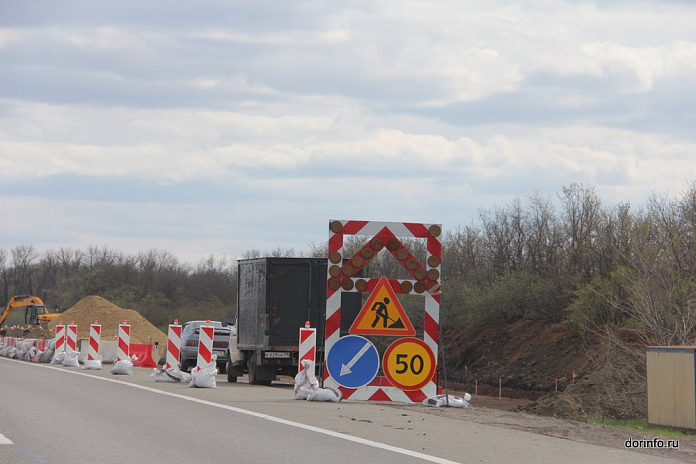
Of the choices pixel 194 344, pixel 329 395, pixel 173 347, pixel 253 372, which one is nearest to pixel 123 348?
pixel 173 347

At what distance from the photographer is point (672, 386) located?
1544cm

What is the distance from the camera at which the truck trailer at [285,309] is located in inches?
926

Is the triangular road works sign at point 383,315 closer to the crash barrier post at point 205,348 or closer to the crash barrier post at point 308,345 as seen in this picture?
the crash barrier post at point 308,345

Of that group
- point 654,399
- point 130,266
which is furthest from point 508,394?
point 130,266

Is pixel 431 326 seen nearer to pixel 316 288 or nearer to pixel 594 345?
pixel 316 288

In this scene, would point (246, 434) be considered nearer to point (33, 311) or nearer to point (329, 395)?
point (329, 395)

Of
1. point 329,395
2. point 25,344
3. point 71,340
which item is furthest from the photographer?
point 25,344

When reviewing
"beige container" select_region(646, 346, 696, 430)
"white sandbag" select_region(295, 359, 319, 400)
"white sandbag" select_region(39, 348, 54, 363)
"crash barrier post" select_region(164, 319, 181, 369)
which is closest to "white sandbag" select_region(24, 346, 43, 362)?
"white sandbag" select_region(39, 348, 54, 363)

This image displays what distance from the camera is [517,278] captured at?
50594 millimetres

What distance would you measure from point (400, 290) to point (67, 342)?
61.6 ft

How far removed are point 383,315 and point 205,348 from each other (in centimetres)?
622

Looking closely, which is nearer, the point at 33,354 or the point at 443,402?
the point at 443,402

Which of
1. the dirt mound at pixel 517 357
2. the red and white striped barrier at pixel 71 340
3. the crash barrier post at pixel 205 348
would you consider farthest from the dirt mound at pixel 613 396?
the red and white striped barrier at pixel 71 340

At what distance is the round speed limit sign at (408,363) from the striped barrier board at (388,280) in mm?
56
